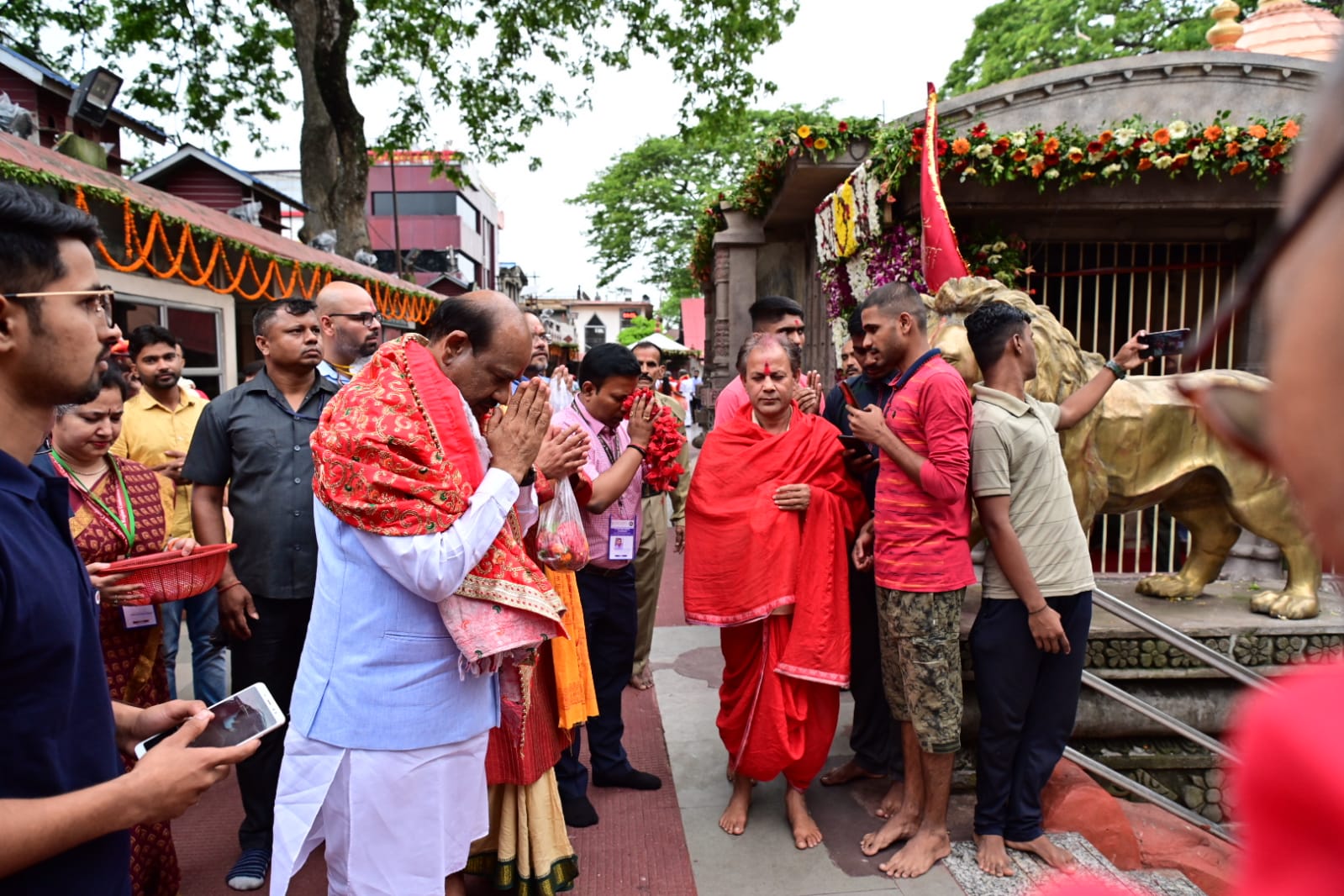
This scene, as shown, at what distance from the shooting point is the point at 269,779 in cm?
317

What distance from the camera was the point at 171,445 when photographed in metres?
4.40

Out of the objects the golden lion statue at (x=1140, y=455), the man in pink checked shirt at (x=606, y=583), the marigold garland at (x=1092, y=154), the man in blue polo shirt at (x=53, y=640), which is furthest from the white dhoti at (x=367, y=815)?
the marigold garland at (x=1092, y=154)

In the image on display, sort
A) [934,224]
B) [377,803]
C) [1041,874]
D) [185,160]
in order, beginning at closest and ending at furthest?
[377,803] < [1041,874] < [934,224] < [185,160]

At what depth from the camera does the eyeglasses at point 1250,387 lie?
451 mm

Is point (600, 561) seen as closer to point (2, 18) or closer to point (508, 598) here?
point (508, 598)

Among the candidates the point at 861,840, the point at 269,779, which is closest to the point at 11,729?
the point at 269,779

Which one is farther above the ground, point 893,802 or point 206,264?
point 206,264

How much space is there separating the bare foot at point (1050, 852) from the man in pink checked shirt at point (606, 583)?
154 centimetres

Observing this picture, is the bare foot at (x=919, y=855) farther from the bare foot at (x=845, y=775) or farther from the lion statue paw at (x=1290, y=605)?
the lion statue paw at (x=1290, y=605)

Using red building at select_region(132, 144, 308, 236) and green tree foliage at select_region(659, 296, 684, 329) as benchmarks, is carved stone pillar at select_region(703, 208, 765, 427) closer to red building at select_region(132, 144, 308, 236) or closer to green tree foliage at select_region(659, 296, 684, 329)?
red building at select_region(132, 144, 308, 236)

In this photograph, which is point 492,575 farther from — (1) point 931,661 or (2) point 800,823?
(2) point 800,823

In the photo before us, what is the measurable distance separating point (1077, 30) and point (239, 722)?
837 inches

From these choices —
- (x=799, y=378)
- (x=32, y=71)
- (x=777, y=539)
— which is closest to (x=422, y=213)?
(x=32, y=71)

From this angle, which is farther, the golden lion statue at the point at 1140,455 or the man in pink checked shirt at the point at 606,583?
the golden lion statue at the point at 1140,455
